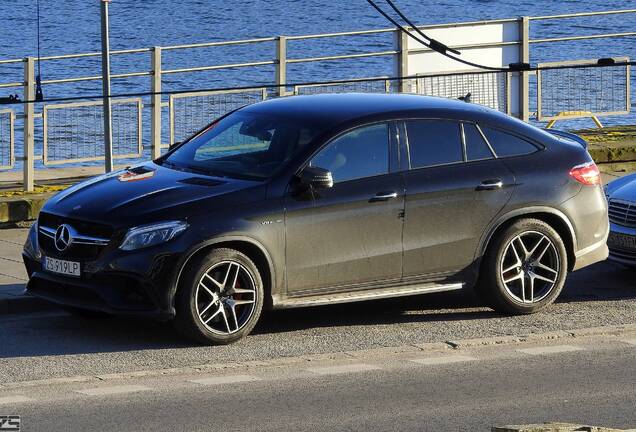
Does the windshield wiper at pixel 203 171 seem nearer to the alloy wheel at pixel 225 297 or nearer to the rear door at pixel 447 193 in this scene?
the alloy wheel at pixel 225 297

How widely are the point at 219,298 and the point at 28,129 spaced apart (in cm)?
673

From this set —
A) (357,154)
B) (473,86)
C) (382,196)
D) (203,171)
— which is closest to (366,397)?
(382,196)

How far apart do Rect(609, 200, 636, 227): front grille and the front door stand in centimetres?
270

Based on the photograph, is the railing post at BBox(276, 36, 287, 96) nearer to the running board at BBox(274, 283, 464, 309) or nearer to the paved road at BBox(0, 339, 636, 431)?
the running board at BBox(274, 283, 464, 309)

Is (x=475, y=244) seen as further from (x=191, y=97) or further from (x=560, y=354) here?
(x=191, y=97)

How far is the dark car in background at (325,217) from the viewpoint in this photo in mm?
11242

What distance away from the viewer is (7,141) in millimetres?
17891

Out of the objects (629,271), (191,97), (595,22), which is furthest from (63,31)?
(629,271)

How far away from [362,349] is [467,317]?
140cm

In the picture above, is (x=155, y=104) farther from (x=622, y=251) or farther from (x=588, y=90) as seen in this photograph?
(x=588, y=90)

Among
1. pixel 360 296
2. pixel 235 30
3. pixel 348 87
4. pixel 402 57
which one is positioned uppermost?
pixel 235 30

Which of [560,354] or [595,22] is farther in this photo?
[595,22]

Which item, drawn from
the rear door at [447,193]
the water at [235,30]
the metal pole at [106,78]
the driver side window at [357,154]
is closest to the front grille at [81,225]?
the driver side window at [357,154]

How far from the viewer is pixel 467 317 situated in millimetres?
12562
